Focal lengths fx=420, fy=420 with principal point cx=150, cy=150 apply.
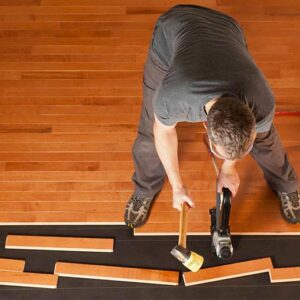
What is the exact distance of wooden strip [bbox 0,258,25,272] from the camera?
6.33ft

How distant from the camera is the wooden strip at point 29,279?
1.88 m

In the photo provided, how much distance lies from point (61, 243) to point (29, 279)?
21 centimetres

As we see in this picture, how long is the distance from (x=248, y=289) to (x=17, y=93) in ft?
5.21

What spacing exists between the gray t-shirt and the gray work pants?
238 mm

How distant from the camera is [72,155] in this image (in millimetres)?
2188

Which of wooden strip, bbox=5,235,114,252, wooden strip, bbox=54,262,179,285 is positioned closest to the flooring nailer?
wooden strip, bbox=54,262,179,285

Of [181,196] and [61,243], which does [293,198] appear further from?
[61,243]

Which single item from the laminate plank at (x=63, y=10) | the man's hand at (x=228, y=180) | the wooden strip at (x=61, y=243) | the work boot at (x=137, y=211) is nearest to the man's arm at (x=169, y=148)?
the man's hand at (x=228, y=180)

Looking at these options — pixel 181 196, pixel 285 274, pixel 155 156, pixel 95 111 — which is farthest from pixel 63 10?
pixel 285 274

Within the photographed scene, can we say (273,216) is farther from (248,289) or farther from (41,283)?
(41,283)

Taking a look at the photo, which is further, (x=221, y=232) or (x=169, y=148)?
(x=221, y=232)

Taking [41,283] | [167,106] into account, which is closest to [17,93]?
[41,283]

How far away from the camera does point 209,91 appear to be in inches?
50.3

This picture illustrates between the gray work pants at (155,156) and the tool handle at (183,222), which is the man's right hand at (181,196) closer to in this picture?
the tool handle at (183,222)
